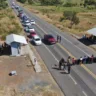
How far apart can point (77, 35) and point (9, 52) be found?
77.7ft

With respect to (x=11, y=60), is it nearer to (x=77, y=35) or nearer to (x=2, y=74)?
(x=2, y=74)

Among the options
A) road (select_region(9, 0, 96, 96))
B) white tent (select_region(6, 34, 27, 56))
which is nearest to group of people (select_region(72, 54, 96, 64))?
road (select_region(9, 0, 96, 96))

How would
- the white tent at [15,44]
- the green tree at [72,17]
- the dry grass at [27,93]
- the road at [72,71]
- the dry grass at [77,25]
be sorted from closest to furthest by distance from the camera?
1. the dry grass at [27,93]
2. the road at [72,71]
3. the white tent at [15,44]
4. the dry grass at [77,25]
5. the green tree at [72,17]

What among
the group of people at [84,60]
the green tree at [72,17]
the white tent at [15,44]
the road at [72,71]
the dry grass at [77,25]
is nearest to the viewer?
the road at [72,71]

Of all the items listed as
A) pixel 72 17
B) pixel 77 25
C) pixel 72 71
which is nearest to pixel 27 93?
pixel 72 71

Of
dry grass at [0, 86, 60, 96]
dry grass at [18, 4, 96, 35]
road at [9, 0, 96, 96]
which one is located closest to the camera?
dry grass at [0, 86, 60, 96]

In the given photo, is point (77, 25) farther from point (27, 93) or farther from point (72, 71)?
point (27, 93)

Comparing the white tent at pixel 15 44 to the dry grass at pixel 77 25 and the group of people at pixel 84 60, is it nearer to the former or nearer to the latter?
the group of people at pixel 84 60

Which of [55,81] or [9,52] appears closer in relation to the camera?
[55,81]

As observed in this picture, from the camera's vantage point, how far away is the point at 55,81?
107 ft

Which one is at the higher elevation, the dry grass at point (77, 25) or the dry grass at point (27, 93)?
the dry grass at point (27, 93)

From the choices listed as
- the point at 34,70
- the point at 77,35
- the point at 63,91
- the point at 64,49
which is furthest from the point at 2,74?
the point at 77,35

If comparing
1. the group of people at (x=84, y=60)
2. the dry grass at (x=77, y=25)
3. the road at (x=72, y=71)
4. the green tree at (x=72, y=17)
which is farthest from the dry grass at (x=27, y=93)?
the green tree at (x=72, y=17)

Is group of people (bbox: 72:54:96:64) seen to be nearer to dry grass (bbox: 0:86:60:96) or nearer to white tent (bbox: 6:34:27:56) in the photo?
white tent (bbox: 6:34:27:56)
